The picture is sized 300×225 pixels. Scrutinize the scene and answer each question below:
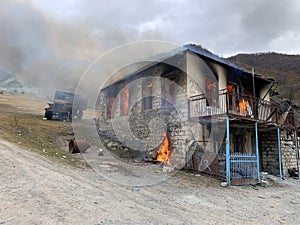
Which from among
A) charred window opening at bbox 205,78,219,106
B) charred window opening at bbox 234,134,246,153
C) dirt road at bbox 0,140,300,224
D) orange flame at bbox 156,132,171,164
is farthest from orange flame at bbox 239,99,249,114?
dirt road at bbox 0,140,300,224

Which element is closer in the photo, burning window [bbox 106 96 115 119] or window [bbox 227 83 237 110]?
window [bbox 227 83 237 110]

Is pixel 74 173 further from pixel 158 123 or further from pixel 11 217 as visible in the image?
pixel 158 123

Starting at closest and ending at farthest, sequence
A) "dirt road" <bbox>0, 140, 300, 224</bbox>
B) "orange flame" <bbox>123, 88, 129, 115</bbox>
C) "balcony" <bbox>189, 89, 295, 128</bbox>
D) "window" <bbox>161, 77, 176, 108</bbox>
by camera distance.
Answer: "dirt road" <bbox>0, 140, 300, 224</bbox> → "balcony" <bbox>189, 89, 295, 128</bbox> → "window" <bbox>161, 77, 176, 108</bbox> → "orange flame" <bbox>123, 88, 129, 115</bbox>

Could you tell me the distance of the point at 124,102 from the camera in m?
15.4

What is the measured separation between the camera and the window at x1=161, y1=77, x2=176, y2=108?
1145 centimetres

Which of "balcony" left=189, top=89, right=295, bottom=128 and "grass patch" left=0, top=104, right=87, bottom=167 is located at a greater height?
"balcony" left=189, top=89, right=295, bottom=128

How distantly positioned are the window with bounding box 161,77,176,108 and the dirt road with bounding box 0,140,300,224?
438cm

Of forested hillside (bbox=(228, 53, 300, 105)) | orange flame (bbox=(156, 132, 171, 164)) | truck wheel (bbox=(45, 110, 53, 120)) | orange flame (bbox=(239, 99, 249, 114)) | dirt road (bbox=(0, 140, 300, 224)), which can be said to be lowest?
dirt road (bbox=(0, 140, 300, 224))

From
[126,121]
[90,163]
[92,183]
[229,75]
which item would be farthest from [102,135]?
[92,183]

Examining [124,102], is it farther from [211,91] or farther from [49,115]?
[211,91]

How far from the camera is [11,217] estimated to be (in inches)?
148

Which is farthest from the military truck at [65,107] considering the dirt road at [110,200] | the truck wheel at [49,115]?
the dirt road at [110,200]

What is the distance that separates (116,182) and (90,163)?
234 centimetres

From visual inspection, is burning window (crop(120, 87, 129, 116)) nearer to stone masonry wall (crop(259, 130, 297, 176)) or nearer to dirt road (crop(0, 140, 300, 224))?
dirt road (crop(0, 140, 300, 224))
